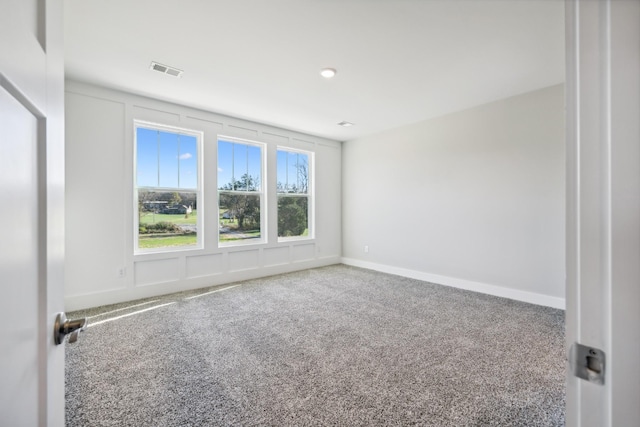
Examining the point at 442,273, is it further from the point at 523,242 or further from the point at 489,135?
the point at 489,135

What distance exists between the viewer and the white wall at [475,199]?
344 centimetres

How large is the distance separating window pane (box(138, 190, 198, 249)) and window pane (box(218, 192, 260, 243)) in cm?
43

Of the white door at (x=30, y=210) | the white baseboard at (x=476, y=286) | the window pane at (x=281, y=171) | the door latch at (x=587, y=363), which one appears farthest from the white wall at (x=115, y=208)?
the door latch at (x=587, y=363)

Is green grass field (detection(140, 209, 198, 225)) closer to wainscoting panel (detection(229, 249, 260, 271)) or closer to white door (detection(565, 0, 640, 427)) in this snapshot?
wainscoting panel (detection(229, 249, 260, 271))

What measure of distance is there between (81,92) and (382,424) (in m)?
4.39

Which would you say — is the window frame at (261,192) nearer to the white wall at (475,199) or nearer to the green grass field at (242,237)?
the green grass field at (242,237)

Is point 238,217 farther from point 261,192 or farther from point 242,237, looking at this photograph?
point 261,192

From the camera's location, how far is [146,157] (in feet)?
12.6

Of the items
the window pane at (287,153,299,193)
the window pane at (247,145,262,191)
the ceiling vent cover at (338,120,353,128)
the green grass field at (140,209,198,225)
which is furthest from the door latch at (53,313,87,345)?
the window pane at (287,153,299,193)

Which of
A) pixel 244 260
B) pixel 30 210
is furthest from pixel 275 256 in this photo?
pixel 30 210

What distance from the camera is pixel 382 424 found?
1.57 meters

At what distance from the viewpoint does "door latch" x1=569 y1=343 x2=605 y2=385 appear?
46 centimetres

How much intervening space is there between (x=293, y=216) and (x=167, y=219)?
7.25 ft

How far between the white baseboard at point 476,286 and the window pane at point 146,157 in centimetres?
396
